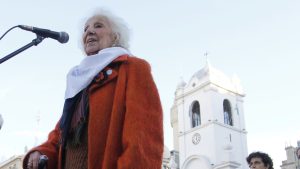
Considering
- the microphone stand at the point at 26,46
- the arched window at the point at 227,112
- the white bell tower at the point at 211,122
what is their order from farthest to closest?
the arched window at the point at 227,112 < the white bell tower at the point at 211,122 < the microphone stand at the point at 26,46

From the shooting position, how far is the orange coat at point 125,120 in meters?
2.42

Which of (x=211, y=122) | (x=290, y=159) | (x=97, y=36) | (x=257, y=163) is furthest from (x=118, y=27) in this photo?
(x=290, y=159)

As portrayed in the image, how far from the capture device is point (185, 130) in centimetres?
3841

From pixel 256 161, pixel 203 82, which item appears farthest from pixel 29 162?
pixel 203 82

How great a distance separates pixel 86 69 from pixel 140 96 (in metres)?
0.41

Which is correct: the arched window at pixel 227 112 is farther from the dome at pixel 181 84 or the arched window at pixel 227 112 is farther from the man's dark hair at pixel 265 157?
the man's dark hair at pixel 265 157

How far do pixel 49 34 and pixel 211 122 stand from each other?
31925 millimetres

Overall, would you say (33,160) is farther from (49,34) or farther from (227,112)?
(227,112)

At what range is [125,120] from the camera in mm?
2518

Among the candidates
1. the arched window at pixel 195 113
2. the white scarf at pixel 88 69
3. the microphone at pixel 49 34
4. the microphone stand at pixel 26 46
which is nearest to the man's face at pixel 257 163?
the microphone at pixel 49 34

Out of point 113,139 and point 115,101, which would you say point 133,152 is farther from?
point 115,101

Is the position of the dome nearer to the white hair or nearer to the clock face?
the clock face

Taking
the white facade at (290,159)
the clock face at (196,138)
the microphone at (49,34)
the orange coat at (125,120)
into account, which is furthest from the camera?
the white facade at (290,159)

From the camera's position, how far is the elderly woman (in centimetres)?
245
